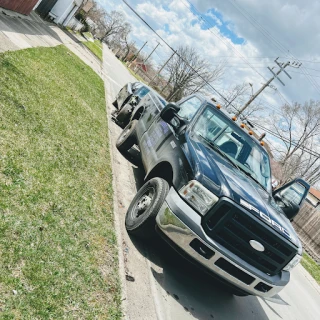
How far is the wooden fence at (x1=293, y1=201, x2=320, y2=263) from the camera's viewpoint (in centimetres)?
1590

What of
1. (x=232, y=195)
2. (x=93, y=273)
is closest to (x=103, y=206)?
(x=93, y=273)

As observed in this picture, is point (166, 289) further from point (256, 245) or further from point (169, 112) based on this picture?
point (169, 112)

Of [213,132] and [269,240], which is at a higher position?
[213,132]

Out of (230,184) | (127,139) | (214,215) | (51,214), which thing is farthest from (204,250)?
(127,139)

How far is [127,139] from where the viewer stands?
7.23m

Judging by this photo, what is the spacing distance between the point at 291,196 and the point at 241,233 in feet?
8.78

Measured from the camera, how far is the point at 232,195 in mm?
3824

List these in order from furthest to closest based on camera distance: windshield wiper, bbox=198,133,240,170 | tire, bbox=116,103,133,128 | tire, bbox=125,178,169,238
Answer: tire, bbox=116,103,133,128 → windshield wiper, bbox=198,133,240,170 → tire, bbox=125,178,169,238

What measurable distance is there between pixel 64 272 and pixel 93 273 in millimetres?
368

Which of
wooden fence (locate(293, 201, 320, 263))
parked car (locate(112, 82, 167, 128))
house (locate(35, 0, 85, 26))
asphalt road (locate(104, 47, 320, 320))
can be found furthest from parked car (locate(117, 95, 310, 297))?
house (locate(35, 0, 85, 26))

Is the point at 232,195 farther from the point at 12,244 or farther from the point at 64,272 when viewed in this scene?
the point at 12,244

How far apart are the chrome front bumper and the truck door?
1271mm

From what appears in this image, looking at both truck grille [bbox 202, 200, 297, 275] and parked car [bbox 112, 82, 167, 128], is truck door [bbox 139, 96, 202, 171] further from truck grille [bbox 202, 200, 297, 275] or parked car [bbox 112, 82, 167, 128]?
parked car [bbox 112, 82, 167, 128]

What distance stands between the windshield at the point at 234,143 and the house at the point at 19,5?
38.1 feet
